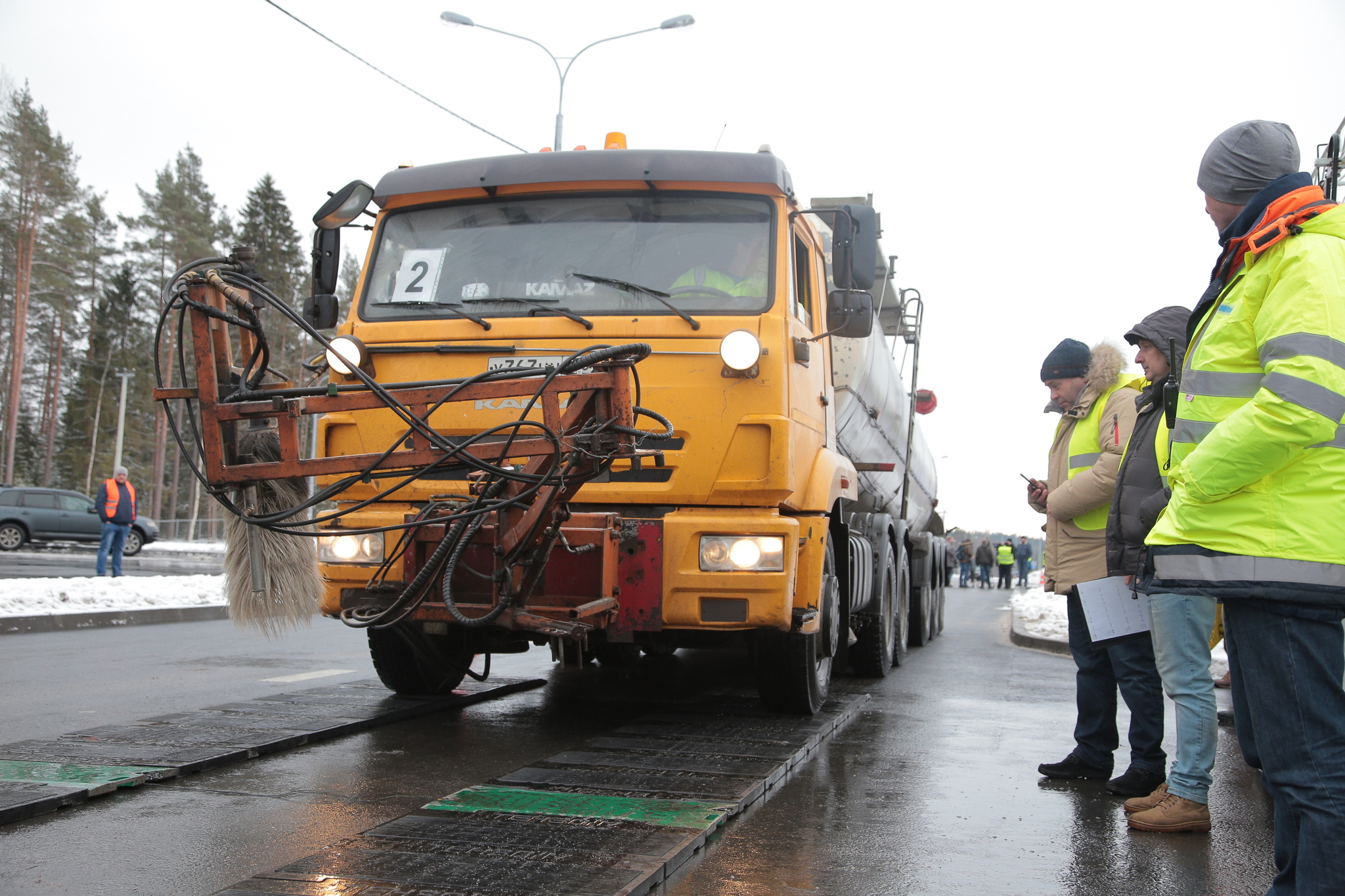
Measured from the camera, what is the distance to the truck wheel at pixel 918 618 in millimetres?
12875

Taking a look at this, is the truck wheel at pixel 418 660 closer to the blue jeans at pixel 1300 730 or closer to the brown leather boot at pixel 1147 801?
the brown leather boot at pixel 1147 801

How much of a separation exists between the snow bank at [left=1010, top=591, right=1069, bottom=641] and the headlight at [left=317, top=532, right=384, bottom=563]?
327 inches

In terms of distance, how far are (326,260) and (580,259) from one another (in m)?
1.55

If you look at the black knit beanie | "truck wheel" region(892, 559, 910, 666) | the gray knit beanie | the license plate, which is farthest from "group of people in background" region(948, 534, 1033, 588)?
the gray knit beanie

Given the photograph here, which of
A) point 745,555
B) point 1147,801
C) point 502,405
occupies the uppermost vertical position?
point 502,405

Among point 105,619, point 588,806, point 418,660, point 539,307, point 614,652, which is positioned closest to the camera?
point 588,806

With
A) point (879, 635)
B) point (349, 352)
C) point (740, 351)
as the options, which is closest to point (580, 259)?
point (740, 351)

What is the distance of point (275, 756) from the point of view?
16.9 ft

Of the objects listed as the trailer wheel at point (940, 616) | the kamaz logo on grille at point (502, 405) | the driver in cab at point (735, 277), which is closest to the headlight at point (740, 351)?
the driver in cab at point (735, 277)

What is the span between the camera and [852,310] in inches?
238

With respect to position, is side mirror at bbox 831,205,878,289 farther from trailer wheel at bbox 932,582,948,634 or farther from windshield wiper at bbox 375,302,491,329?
trailer wheel at bbox 932,582,948,634

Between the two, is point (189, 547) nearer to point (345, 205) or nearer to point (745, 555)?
point (345, 205)

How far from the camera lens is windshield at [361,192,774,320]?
555cm

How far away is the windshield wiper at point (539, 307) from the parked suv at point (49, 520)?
25.5 m
